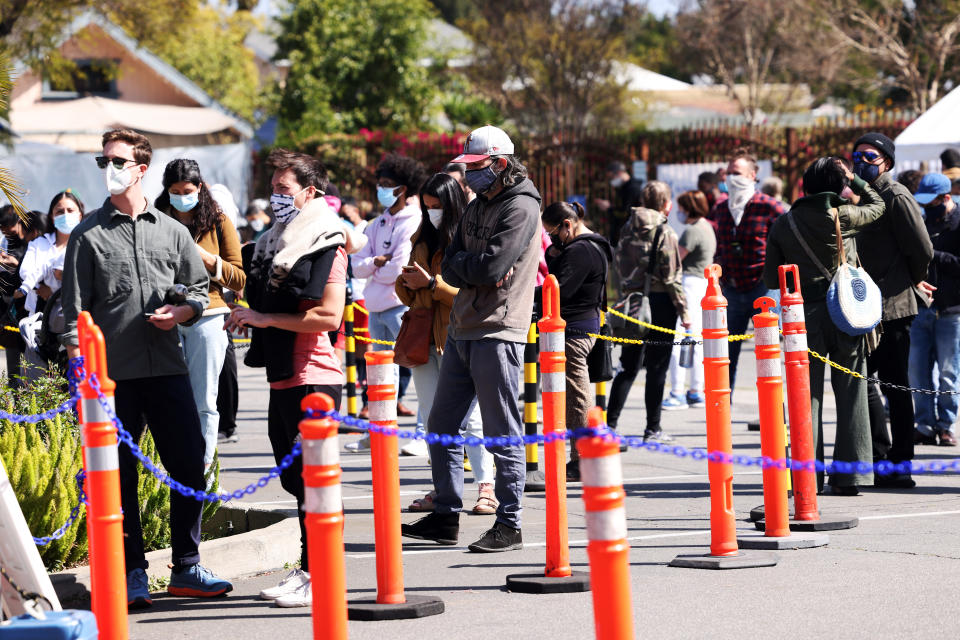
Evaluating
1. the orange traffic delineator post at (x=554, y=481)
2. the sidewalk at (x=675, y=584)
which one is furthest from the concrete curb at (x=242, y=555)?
the orange traffic delineator post at (x=554, y=481)

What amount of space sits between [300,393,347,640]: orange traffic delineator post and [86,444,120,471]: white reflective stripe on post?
2.43ft

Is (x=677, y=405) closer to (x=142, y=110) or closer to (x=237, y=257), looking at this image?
(x=237, y=257)

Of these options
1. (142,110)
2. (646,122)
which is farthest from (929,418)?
(646,122)

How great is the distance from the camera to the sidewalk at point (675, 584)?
5.86m

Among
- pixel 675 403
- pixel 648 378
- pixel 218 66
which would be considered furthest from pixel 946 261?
pixel 218 66

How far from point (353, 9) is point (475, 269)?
117ft

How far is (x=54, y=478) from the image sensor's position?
22.3ft

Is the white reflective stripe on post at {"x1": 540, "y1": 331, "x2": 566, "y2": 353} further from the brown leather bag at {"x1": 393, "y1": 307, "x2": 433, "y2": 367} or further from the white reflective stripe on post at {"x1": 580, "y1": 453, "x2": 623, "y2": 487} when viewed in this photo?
the white reflective stripe on post at {"x1": 580, "y1": 453, "x2": 623, "y2": 487}

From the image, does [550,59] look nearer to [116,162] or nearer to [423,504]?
[423,504]

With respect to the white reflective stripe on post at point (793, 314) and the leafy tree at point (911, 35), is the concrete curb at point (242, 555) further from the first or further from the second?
the leafy tree at point (911, 35)

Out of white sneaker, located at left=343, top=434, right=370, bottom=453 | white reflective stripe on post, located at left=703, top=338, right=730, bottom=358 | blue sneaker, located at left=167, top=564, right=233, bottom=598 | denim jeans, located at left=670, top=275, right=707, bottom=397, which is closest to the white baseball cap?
white reflective stripe on post, located at left=703, top=338, right=730, bottom=358

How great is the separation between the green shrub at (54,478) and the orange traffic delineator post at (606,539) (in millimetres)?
3331

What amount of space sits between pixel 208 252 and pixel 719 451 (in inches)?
124

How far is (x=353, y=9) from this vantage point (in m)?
41.4
